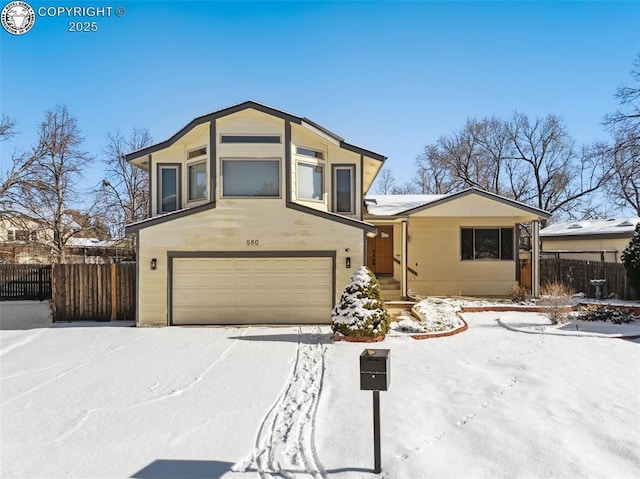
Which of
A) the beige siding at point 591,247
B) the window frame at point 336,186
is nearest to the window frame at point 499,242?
the window frame at point 336,186

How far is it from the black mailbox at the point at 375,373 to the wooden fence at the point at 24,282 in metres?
17.8

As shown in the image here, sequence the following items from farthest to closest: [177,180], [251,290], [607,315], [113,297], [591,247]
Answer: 1. [591,247]
2. [177,180]
3. [113,297]
4. [251,290]
5. [607,315]

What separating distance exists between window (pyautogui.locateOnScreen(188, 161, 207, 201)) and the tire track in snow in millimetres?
7488

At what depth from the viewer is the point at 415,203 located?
1898 cm

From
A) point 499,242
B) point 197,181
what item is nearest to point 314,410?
point 197,181

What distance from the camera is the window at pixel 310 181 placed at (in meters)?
13.4

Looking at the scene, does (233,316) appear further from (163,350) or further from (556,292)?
(556,292)

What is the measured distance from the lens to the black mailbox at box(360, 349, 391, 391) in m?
4.25

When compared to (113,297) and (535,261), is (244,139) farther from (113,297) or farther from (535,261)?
(535,261)

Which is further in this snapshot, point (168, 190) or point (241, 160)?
point (168, 190)

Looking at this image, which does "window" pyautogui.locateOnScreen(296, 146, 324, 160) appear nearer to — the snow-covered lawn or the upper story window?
the upper story window

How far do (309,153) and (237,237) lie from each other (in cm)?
352

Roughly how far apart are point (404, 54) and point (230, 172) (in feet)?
19.2

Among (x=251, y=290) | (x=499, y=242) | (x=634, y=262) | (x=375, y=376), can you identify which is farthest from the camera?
(x=499, y=242)
